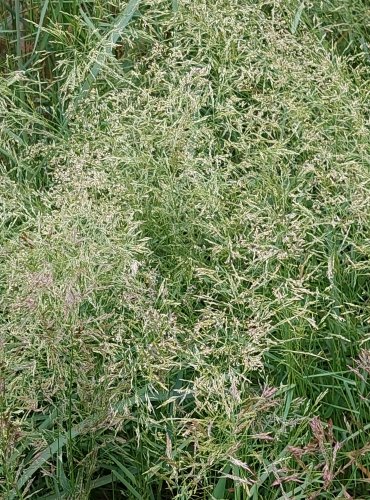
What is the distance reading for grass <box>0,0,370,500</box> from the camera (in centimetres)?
178

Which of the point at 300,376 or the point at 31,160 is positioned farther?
the point at 31,160

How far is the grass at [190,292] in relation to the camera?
178 centimetres

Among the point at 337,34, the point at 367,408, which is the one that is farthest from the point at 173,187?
the point at 337,34

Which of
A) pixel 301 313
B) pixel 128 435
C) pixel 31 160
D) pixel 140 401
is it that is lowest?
pixel 31 160

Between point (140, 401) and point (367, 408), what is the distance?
0.50m

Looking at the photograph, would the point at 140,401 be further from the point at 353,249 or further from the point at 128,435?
the point at 353,249

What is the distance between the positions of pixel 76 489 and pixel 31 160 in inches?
40.7

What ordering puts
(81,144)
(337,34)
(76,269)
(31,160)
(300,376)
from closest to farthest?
(76,269) < (300,376) < (81,144) < (31,160) < (337,34)

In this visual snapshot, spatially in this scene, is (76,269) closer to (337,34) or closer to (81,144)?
(81,144)

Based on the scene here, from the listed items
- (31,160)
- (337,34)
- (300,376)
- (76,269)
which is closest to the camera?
(76,269)

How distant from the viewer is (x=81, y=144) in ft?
8.00

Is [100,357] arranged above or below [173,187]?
below

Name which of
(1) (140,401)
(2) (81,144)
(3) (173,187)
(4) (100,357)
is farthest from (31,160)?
(1) (140,401)

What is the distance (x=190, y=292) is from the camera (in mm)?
2037
